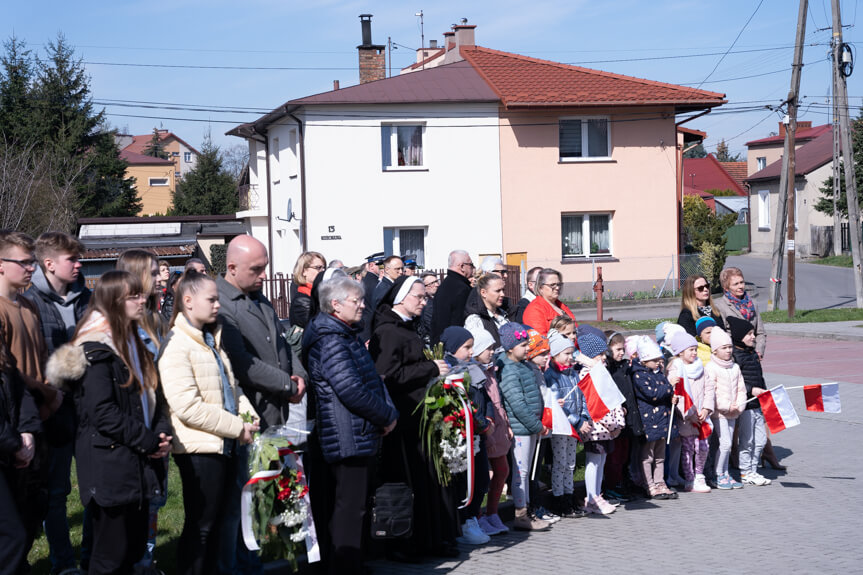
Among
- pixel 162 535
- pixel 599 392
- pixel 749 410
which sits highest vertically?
pixel 599 392

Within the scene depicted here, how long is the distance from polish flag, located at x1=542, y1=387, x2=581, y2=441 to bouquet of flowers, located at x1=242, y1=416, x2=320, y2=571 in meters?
2.71

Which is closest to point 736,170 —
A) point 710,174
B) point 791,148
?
Answer: point 710,174

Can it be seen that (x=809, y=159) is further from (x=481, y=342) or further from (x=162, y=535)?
(x=162, y=535)

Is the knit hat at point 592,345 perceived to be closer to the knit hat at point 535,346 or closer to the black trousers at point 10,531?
the knit hat at point 535,346

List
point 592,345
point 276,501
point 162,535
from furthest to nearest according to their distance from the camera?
point 592,345 < point 162,535 < point 276,501

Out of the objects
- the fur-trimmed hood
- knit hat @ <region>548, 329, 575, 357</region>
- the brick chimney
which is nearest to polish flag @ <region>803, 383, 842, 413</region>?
knit hat @ <region>548, 329, 575, 357</region>

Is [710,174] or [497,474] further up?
[710,174]

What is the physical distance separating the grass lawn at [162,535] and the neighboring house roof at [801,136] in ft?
219

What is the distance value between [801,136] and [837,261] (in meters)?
24.6

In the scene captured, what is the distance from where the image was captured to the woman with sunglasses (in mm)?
9258

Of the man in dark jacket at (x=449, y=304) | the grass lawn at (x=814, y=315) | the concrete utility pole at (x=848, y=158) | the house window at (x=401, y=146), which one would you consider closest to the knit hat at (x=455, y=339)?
the man in dark jacket at (x=449, y=304)

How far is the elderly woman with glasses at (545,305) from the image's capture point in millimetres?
8234

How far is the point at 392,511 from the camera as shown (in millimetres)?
6109

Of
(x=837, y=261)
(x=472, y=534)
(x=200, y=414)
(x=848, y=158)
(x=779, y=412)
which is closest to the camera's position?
(x=200, y=414)
